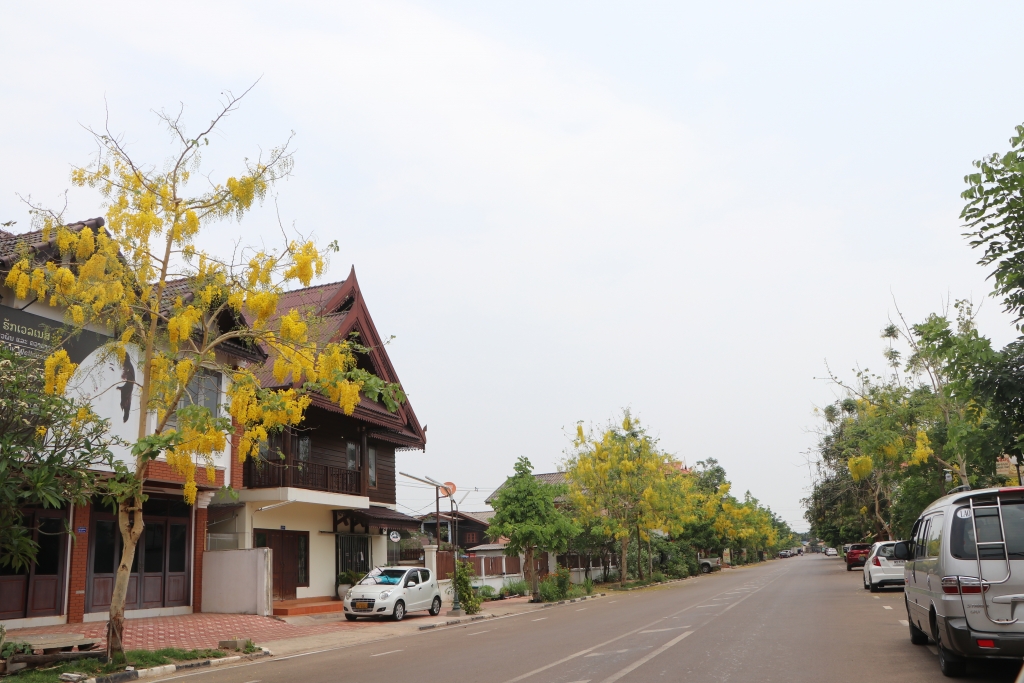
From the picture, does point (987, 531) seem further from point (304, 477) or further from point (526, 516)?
point (526, 516)

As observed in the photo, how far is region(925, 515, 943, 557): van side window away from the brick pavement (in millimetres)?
13332

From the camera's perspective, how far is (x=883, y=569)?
2706 cm

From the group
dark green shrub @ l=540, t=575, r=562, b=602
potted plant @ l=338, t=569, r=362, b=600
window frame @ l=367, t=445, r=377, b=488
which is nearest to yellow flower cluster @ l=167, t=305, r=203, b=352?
potted plant @ l=338, t=569, r=362, b=600

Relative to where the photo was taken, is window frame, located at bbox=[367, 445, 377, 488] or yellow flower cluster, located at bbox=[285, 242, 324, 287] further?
window frame, located at bbox=[367, 445, 377, 488]

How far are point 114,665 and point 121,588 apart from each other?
1250 mm

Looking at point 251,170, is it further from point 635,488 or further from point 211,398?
point 635,488

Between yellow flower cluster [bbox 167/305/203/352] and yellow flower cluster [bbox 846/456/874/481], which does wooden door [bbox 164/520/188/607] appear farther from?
yellow flower cluster [bbox 846/456/874/481]

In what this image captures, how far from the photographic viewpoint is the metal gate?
2998 centimetres

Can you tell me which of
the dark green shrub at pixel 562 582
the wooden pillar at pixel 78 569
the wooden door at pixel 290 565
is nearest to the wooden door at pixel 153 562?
the wooden pillar at pixel 78 569

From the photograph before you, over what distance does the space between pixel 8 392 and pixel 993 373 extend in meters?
14.6

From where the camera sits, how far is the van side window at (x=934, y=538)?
9.17 meters

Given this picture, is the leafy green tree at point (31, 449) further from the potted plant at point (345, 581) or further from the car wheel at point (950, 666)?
the potted plant at point (345, 581)

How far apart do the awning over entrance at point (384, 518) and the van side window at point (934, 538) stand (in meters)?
22.9

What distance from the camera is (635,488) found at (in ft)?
141
